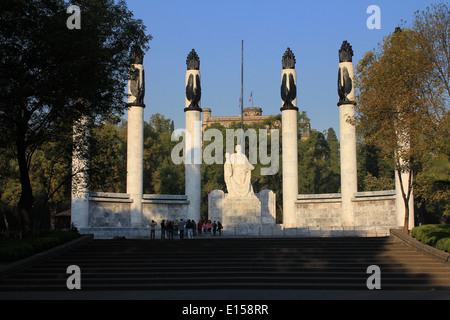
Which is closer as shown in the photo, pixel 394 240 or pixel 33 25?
pixel 33 25

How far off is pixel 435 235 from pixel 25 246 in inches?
654

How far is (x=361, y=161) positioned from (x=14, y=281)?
4596cm

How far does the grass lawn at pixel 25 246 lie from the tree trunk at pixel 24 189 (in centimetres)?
100

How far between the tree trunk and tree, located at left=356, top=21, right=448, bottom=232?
15.3 m

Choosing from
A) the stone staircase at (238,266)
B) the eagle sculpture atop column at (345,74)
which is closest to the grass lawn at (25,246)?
the stone staircase at (238,266)

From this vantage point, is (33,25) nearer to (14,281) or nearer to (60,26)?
(60,26)

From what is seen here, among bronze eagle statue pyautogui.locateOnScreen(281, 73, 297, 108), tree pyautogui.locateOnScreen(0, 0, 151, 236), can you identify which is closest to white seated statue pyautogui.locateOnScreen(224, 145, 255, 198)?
bronze eagle statue pyautogui.locateOnScreen(281, 73, 297, 108)

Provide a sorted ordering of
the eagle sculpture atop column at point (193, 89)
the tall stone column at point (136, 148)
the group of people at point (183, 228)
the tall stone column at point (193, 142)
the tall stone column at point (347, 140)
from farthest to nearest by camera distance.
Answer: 1. the eagle sculpture atop column at point (193, 89)
2. the tall stone column at point (193, 142)
3. the tall stone column at point (136, 148)
4. the tall stone column at point (347, 140)
5. the group of people at point (183, 228)

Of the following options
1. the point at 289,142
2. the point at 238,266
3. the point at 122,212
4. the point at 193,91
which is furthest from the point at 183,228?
the point at 193,91

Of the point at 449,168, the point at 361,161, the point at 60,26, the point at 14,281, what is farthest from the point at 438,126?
the point at 361,161

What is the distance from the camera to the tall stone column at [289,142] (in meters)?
42.8

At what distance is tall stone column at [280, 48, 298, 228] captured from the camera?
1684 inches

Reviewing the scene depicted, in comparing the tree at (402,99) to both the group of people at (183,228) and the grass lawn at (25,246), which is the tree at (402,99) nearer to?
the group of people at (183,228)
